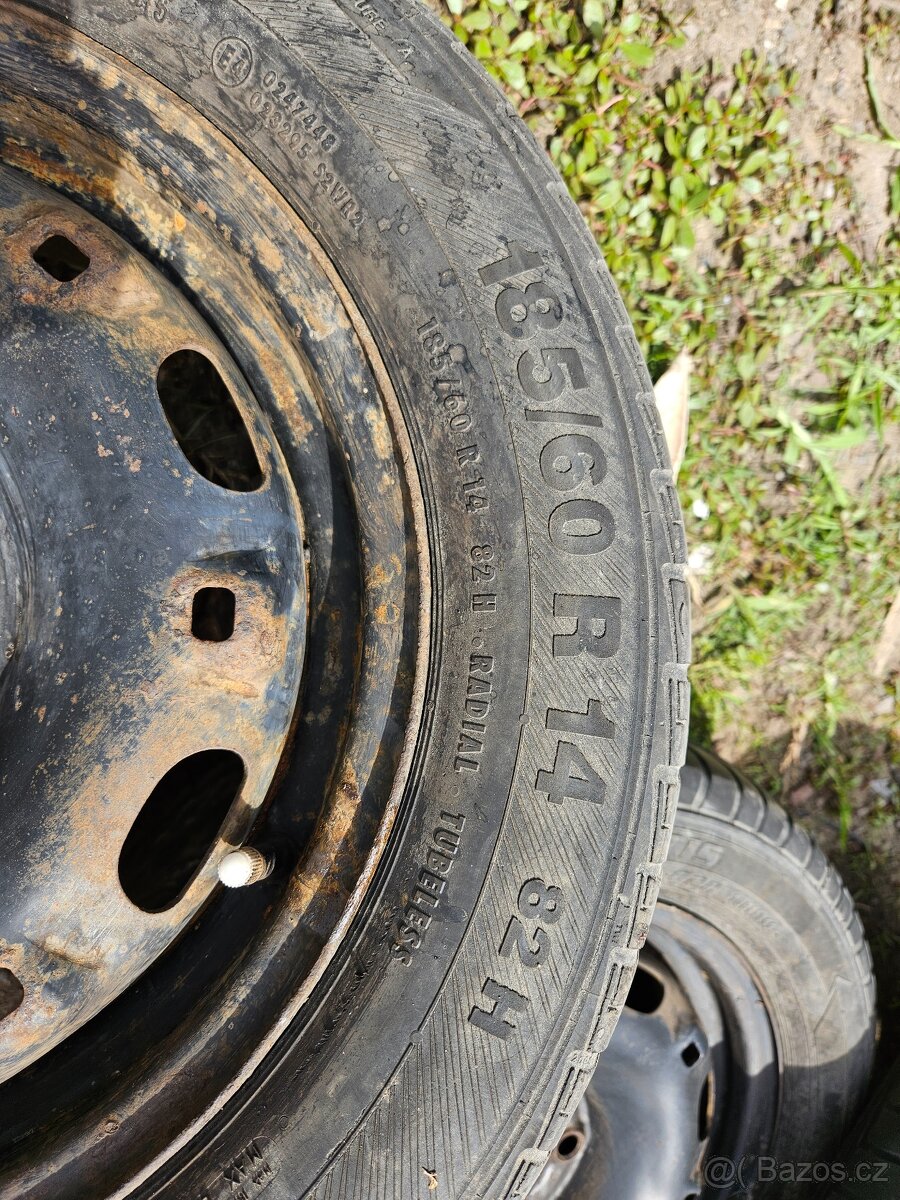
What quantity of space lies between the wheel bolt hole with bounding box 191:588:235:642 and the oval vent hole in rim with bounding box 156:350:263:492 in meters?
0.32

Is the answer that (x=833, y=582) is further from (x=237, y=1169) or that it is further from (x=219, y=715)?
(x=237, y=1169)

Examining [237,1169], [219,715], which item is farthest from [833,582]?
[237,1169]

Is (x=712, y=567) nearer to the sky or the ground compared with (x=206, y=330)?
nearer to the sky

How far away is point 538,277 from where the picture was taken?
1.68m

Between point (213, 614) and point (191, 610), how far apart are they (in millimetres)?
729

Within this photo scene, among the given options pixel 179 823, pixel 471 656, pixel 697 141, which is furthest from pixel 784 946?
pixel 697 141

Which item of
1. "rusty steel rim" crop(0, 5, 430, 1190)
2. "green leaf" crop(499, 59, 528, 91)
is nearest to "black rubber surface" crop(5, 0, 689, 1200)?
"rusty steel rim" crop(0, 5, 430, 1190)

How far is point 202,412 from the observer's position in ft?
8.36

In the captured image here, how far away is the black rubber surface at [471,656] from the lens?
1.63m

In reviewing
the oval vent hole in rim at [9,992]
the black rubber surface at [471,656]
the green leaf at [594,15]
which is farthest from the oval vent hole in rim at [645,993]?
the green leaf at [594,15]

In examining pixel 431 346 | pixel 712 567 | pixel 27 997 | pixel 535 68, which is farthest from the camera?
pixel 712 567

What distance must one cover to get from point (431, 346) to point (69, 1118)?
1561 mm

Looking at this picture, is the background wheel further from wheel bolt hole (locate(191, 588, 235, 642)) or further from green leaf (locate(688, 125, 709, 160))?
green leaf (locate(688, 125, 709, 160))

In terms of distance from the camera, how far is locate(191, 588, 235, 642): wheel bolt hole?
2277 mm
